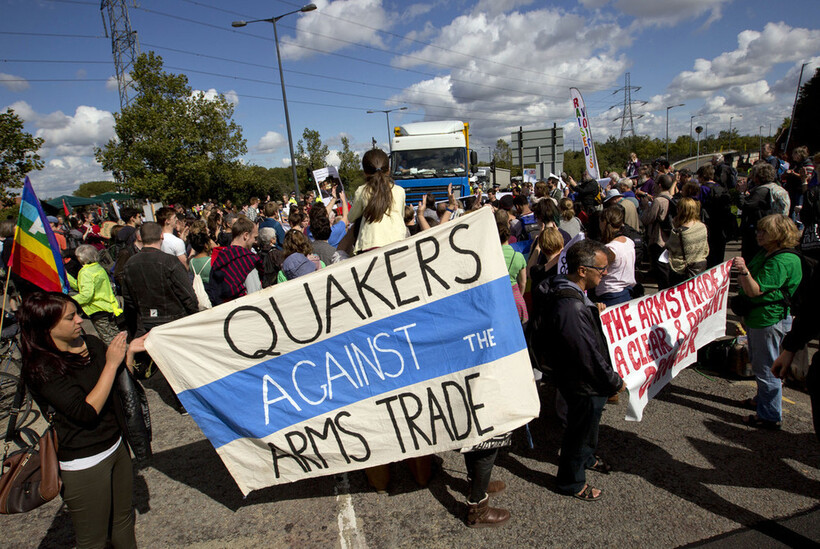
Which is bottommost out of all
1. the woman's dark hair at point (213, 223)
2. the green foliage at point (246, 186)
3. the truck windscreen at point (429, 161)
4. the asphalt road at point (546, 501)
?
the asphalt road at point (546, 501)

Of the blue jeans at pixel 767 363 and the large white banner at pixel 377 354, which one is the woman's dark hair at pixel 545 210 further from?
the large white banner at pixel 377 354

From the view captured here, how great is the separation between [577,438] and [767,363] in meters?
1.95

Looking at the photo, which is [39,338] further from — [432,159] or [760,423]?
[432,159]

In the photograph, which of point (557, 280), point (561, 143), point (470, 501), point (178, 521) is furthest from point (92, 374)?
point (561, 143)

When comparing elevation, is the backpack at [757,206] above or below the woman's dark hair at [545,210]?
below

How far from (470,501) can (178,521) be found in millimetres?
2177

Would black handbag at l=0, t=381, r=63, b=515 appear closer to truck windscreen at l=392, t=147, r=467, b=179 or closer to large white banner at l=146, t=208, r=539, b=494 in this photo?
large white banner at l=146, t=208, r=539, b=494

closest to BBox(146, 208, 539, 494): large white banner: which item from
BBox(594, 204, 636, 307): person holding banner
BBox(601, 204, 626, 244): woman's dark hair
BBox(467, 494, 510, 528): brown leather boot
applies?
BBox(467, 494, 510, 528): brown leather boot

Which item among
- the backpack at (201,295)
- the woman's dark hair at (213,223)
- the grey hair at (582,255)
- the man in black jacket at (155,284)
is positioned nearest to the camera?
the grey hair at (582,255)

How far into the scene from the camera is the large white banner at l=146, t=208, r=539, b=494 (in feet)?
Answer: 9.79

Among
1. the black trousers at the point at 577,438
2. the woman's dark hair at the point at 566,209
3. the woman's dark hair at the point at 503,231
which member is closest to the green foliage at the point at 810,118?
the woman's dark hair at the point at 566,209

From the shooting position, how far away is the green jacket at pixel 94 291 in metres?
5.65

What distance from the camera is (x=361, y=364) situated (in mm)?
3041

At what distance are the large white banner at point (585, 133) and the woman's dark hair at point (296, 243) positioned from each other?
8845mm
